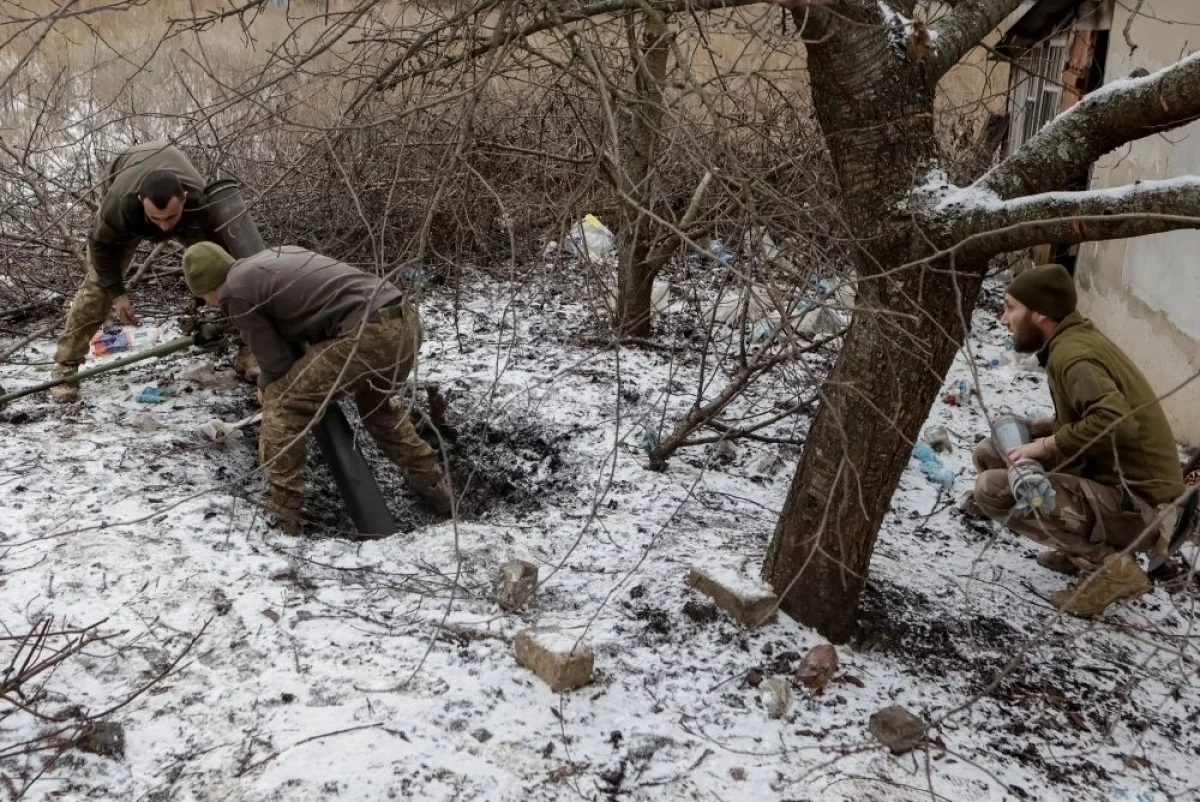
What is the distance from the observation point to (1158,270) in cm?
516

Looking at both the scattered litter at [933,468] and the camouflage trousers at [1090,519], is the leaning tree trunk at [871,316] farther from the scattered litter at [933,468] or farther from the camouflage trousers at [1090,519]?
the scattered litter at [933,468]

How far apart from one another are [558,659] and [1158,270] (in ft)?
14.5

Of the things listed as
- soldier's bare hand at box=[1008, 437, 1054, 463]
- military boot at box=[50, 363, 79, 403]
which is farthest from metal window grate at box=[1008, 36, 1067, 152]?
military boot at box=[50, 363, 79, 403]

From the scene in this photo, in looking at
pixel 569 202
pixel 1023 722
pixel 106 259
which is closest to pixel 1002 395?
pixel 1023 722

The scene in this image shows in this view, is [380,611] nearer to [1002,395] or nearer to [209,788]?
[209,788]

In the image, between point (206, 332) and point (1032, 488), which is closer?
point (1032, 488)

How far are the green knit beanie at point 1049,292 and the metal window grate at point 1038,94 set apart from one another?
4631mm

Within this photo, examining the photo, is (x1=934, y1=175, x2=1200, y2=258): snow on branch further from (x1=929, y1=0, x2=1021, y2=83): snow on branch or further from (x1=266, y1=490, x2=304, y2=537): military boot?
(x1=266, y1=490, x2=304, y2=537): military boot

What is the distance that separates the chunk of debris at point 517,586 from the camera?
3.12 meters

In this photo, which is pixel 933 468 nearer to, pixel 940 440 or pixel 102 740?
pixel 940 440

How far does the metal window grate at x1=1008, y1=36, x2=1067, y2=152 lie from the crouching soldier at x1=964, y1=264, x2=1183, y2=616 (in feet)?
15.3

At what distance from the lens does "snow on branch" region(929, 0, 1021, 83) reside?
100 inches

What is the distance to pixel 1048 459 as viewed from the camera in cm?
341

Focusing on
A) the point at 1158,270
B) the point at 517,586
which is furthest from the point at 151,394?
the point at 1158,270
